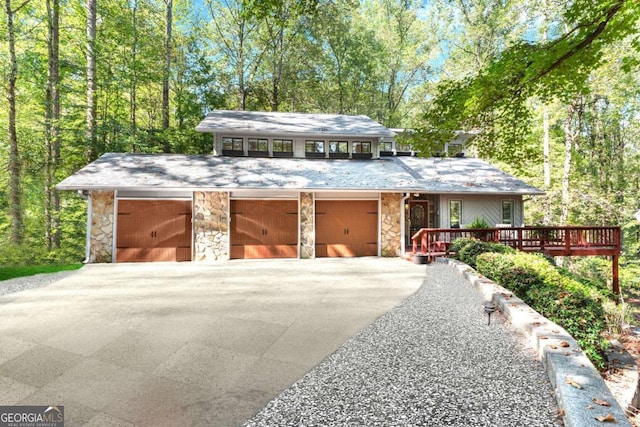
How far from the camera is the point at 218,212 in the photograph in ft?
34.8

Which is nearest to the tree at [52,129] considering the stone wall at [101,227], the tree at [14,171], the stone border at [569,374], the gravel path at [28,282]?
the tree at [14,171]

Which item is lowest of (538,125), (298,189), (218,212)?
(218,212)

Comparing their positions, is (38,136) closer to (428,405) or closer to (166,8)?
(166,8)

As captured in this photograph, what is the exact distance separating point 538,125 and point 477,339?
73.4ft

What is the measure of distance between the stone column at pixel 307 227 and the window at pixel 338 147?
13.4 ft

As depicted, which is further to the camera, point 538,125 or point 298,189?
point 538,125

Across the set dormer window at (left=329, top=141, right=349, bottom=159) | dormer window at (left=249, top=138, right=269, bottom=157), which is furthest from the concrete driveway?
dormer window at (left=329, top=141, right=349, bottom=159)

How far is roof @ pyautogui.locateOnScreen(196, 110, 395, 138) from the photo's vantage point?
13.4 meters

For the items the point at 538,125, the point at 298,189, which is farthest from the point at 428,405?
the point at 538,125

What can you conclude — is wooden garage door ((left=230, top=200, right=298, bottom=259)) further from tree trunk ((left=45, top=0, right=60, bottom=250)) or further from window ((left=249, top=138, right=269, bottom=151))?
tree trunk ((left=45, top=0, right=60, bottom=250))

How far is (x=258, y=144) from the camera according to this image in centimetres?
1386

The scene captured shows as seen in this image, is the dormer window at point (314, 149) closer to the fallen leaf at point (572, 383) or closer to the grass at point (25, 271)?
the grass at point (25, 271)

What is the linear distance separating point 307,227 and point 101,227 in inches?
285

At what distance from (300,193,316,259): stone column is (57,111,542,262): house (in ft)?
0.13
